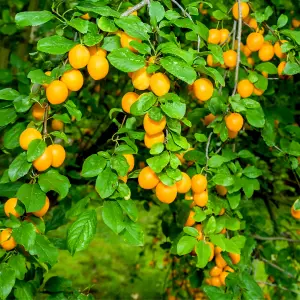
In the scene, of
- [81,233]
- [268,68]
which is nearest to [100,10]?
[81,233]

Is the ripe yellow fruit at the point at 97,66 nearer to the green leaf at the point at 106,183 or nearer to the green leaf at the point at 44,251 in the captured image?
the green leaf at the point at 106,183

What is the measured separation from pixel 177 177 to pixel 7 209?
15.8 inches

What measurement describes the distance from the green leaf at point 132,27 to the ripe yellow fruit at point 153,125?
16 cm

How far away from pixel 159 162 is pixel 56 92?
262mm

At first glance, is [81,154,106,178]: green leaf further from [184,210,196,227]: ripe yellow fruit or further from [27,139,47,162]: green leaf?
[184,210,196,227]: ripe yellow fruit

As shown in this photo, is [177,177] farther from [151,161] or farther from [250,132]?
[250,132]

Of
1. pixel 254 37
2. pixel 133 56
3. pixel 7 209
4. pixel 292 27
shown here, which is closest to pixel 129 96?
pixel 133 56

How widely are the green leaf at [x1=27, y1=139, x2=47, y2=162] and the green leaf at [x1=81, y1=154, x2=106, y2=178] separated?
0.31 feet

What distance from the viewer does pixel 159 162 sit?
38.9 inches

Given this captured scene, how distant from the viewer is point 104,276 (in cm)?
452

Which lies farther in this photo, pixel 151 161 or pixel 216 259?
pixel 216 259

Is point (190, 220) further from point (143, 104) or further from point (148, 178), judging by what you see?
point (143, 104)

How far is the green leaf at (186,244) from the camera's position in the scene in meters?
1.17

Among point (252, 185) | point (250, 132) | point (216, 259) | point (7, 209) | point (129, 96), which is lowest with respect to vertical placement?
point (250, 132)
